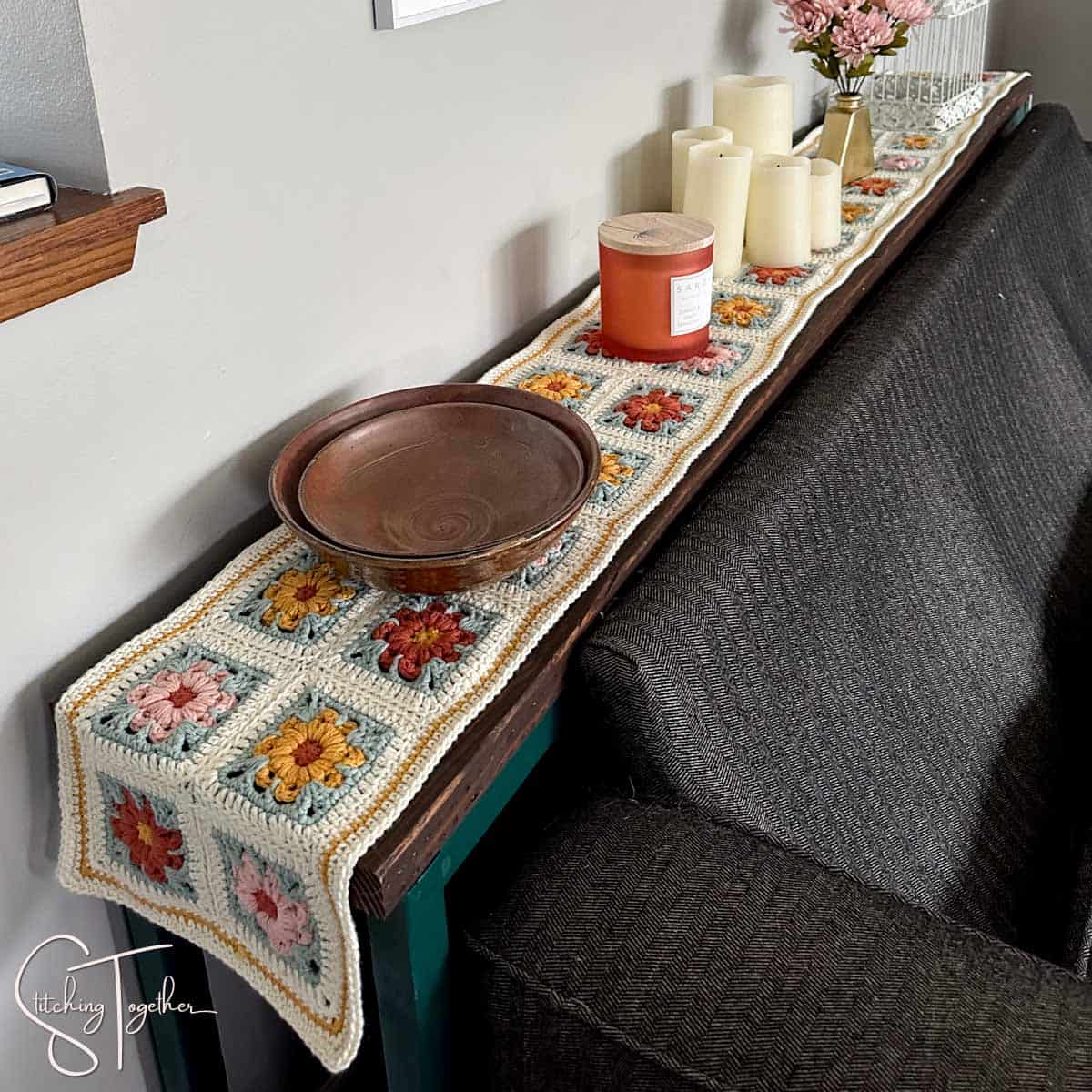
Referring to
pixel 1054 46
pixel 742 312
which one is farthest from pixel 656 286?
pixel 1054 46

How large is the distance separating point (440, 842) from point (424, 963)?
0.10 m

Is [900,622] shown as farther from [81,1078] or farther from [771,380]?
[81,1078]

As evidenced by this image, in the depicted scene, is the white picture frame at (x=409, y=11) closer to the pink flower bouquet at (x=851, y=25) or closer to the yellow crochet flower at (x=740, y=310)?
the yellow crochet flower at (x=740, y=310)

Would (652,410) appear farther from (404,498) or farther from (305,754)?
(305,754)

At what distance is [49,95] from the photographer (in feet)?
2.28

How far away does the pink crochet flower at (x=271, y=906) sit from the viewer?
0.69 meters

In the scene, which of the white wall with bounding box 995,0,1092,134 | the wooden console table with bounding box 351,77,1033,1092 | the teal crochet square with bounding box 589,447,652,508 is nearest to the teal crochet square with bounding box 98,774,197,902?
the wooden console table with bounding box 351,77,1033,1092

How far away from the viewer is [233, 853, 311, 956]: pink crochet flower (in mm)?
692

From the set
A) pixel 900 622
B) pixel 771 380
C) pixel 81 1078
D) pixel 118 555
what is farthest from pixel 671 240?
pixel 81 1078

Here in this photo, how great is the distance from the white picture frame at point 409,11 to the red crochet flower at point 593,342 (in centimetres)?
34

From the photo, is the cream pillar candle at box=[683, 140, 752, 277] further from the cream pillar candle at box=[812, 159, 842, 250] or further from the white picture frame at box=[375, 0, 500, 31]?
the white picture frame at box=[375, 0, 500, 31]

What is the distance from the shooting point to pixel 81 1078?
909mm

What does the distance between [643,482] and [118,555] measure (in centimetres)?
40

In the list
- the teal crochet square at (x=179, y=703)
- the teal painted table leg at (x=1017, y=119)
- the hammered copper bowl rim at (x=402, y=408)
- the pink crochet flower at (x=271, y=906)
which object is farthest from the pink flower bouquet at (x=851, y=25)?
the pink crochet flower at (x=271, y=906)
